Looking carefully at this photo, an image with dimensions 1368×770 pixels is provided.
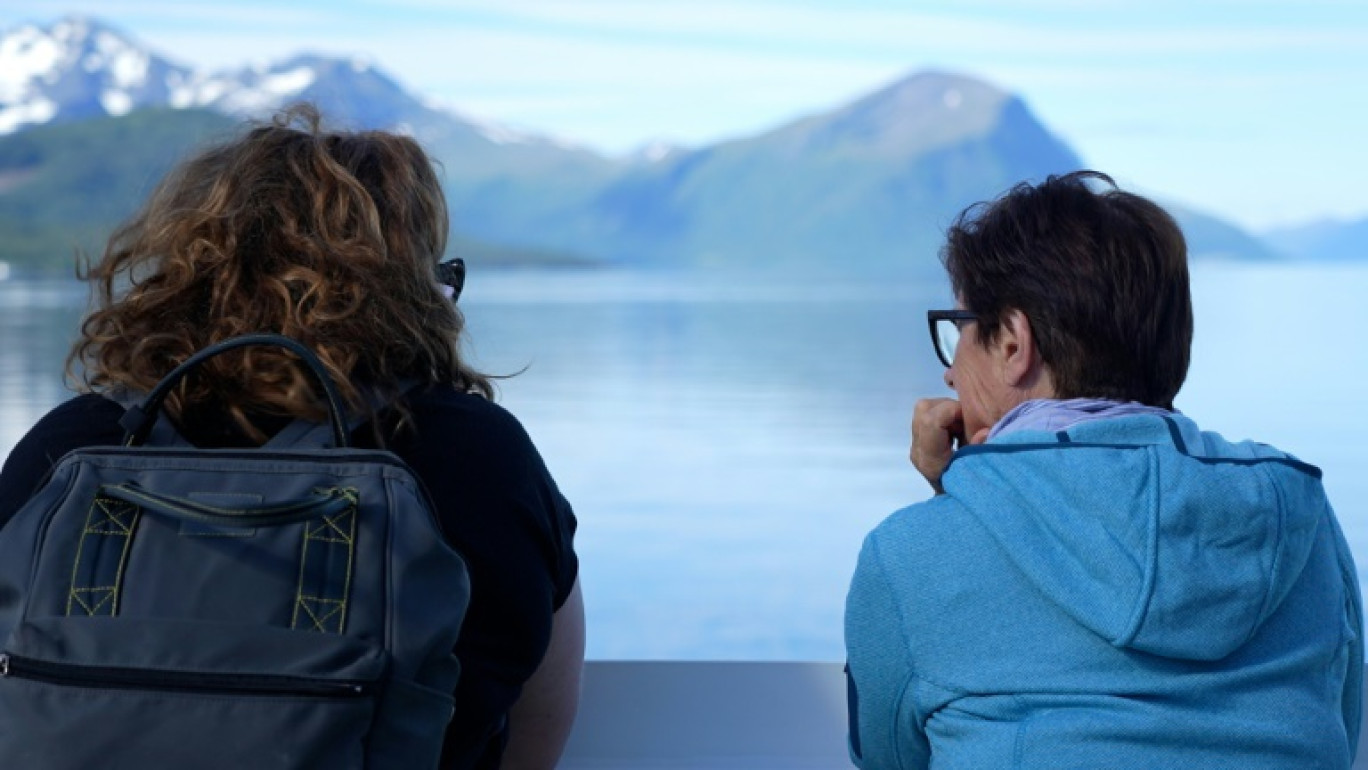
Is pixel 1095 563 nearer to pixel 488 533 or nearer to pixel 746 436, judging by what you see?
pixel 488 533

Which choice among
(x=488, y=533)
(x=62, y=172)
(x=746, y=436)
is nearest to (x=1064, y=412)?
(x=488, y=533)

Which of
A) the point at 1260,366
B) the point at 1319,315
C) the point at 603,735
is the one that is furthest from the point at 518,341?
the point at 603,735

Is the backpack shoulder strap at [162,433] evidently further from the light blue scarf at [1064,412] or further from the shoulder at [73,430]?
the light blue scarf at [1064,412]

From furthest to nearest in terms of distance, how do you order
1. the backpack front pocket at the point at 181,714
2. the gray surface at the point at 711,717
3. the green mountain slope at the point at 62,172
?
the green mountain slope at the point at 62,172
the gray surface at the point at 711,717
the backpack front pocket at the point at 181,714

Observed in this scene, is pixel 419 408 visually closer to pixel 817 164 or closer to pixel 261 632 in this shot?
pixel 261 632

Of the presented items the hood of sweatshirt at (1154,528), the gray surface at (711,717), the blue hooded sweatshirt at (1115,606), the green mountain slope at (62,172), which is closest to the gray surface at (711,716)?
the gray surface at (711,717)

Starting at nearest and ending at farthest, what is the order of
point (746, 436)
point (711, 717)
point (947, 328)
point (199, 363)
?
point (199, 363)
point (947, 328)
point (711, 717)
point (746, 436)

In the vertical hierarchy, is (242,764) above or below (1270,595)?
below

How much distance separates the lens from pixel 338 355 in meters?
1.25

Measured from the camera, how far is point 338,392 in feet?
3.96

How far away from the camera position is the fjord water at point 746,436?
15.4 feet

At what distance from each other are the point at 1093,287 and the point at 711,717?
2.94 ft

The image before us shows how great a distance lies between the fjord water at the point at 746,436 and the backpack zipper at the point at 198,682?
0.42 metres

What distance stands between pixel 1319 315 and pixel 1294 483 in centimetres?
2224
